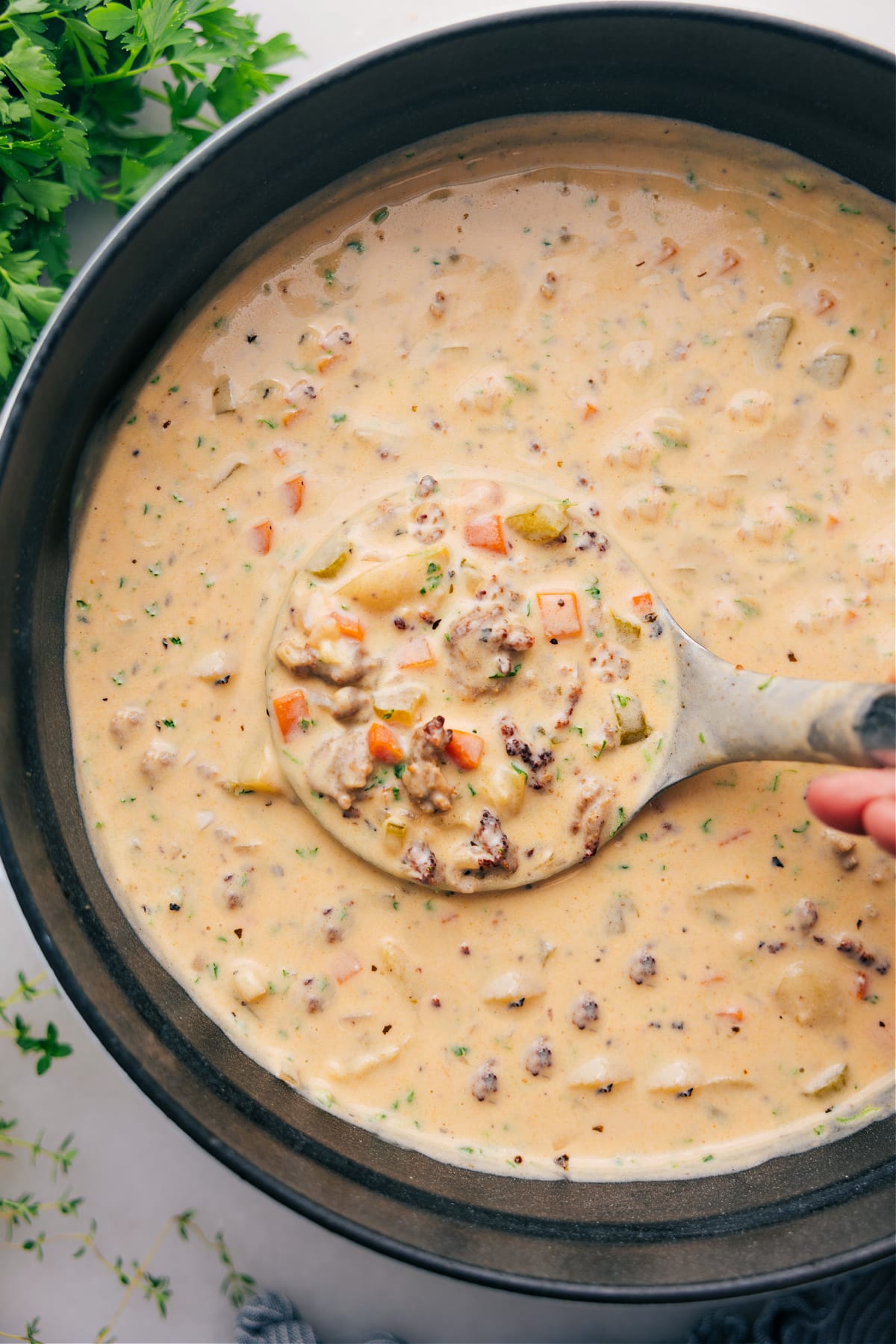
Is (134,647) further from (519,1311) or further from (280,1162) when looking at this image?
(519,1311)

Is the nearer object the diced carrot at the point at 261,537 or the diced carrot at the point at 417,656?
the diced carrot at the point at 417,656

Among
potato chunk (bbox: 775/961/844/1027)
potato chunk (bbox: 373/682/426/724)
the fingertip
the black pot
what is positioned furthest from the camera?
potato chunk (bbox: 775/961/844/1027)

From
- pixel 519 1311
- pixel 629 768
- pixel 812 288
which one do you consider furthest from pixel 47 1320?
pixel 812 288

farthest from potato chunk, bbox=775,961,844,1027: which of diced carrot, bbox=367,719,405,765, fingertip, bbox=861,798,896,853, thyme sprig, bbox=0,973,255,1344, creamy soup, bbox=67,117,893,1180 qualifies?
thyme sprig, bbox=0,973,255,1344

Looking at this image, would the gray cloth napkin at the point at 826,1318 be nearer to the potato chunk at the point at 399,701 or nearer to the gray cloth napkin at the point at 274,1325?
the gray cloth napkin at the point at 274,1325

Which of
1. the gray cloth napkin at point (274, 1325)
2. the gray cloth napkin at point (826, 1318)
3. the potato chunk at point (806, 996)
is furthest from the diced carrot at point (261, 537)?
the gray cloth napkin at point (826, 1318)

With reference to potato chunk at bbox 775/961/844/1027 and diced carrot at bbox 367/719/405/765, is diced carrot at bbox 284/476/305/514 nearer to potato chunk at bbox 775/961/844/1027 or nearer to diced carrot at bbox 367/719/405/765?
diced carrot at bbox 367/719/405/765

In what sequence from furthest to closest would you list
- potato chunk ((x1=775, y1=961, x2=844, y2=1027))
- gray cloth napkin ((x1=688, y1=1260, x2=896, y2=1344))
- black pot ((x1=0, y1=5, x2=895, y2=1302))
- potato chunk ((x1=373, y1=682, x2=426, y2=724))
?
1. gray cloth napkin ((x1=688, y1=1260, x2=896, y2=1344))
2. potato chunk ((x1=775, y1=961, x2=844, y2=1027))
3. potato chunk ((x1=373, y1=682, x2=426, y2=724))
4. black pot ((x1=0, y1=5, x2=895, y2=1302))

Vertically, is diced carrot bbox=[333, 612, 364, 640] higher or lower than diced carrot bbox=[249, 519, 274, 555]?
lower
